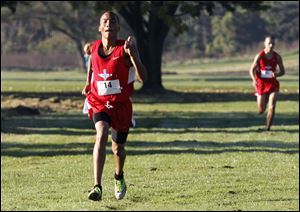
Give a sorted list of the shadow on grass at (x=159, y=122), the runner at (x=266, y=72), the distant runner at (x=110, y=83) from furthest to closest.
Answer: the shadow on grass at (x=159, y=122) → the runner at (x=266, y=72) → the distant runner at (x=110, y=83)

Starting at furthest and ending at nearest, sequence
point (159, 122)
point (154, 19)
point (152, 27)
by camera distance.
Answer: point (152, 27), point (154, 19), point (159, 122)

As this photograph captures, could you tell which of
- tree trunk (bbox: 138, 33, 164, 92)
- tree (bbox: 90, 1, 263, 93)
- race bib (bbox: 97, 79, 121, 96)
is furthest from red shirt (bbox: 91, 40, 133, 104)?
tree trunk (bbox: 138, 33, 164, 92)

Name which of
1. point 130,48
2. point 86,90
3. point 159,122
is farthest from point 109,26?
point 159,122

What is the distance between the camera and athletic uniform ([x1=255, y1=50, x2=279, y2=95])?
A: 71.7ft

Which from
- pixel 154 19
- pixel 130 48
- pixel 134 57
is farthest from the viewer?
pixel 154 19

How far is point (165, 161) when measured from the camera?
57.9 ft

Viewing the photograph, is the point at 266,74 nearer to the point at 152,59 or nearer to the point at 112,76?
the point at 112,76

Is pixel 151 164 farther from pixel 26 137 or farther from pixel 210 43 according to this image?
pixel 210 43

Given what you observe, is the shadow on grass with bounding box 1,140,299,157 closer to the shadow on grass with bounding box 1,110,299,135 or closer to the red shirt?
the shadow on grass with bounding box 1,110,299,135

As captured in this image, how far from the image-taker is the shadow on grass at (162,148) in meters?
19.5

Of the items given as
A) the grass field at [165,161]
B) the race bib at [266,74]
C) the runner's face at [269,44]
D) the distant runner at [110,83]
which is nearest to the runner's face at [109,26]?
the distant runner at [110,83]

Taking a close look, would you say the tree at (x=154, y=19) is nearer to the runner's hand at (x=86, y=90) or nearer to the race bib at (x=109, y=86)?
the runner's hand at (x=86, y=90)

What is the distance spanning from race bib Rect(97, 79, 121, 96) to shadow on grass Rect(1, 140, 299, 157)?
26.6ft

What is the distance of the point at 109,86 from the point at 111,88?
0.11ft
